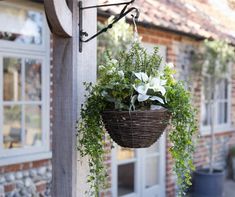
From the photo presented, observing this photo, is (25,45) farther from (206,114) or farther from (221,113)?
(221,113)

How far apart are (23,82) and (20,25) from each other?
1.86 feet

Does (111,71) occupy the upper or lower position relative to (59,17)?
lower

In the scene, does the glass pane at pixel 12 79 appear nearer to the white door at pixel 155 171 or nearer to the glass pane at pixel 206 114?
the white door at pixel 155 171

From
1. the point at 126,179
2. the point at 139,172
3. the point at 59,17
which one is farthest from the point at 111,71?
the point at 139,172

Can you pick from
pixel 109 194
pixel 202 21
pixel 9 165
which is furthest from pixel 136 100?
pixel 202 21

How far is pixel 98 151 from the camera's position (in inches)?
80.4

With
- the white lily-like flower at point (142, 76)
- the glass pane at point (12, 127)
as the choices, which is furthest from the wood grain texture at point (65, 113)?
the glass pane at point (12, 127)

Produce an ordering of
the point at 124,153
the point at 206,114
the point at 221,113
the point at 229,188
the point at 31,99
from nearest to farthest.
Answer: the point at 31,99 → the point at 124,153 → the point at 229,188 → the point at 206,114 → the point at 221,113

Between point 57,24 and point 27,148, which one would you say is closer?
point 57,24

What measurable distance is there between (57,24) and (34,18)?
88.9 inches

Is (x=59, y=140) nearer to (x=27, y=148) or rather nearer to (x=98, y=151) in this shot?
(x=98, y=151)

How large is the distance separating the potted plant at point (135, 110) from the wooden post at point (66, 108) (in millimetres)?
59

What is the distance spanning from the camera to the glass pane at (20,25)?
3825mm

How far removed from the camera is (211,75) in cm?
588
